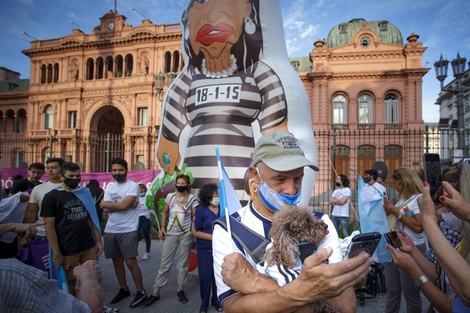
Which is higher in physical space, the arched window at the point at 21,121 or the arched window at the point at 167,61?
the arched window at the point at 167,61

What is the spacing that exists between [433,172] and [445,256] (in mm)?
932

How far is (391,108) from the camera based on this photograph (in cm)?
2086

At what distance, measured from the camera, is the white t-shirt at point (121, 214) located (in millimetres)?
3984

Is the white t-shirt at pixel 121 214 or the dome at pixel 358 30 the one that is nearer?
the white t-shirt at pixel 121 214

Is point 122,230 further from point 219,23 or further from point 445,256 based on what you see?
point 445,256

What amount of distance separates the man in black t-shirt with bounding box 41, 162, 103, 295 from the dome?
71.6 ft

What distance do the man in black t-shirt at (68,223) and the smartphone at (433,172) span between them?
135 inches

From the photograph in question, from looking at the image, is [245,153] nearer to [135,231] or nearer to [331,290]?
[135,231]

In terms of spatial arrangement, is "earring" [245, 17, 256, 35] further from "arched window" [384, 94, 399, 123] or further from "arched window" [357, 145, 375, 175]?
"arched window" [384, 94, 399, 123]

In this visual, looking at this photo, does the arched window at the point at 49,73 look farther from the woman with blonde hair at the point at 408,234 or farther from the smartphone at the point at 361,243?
the smartphone at the point at 361,243

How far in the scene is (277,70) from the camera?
4340 mm

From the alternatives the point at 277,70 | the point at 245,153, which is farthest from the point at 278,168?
the point at 277,70

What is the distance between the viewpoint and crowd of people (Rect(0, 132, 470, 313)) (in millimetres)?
1142

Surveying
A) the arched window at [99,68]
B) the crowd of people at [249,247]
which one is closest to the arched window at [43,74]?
the arched window at [99,68]
